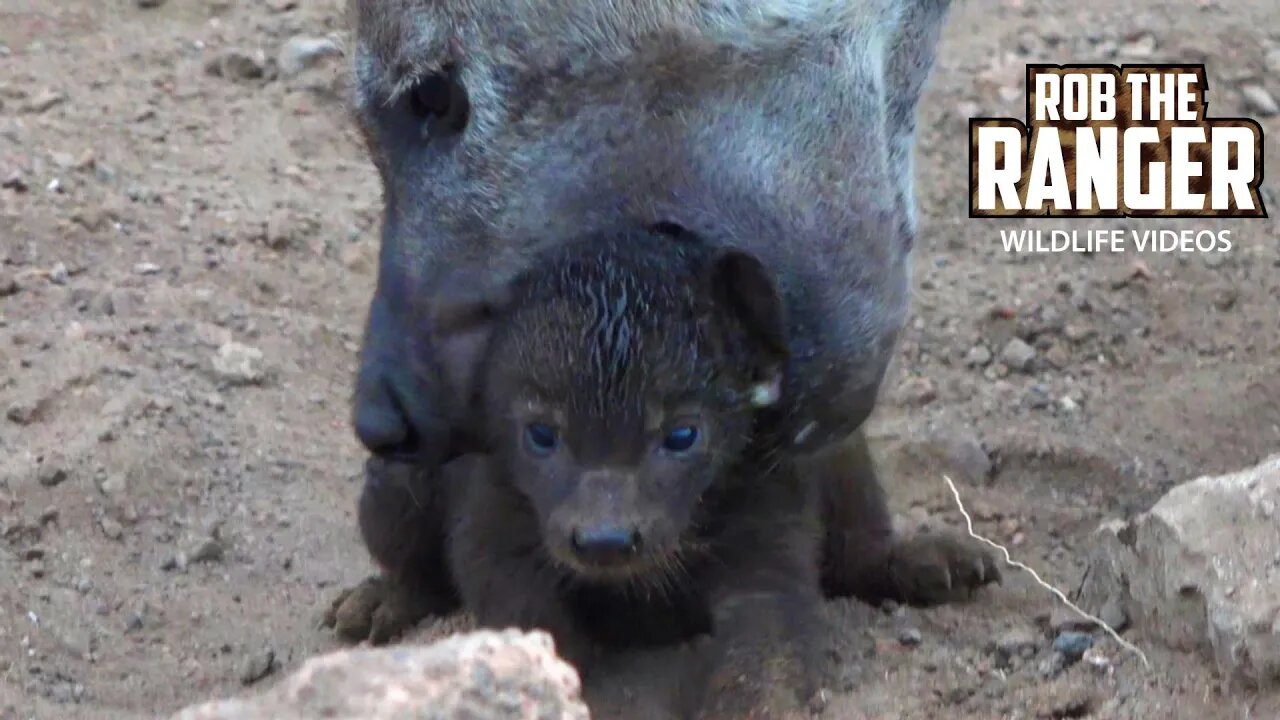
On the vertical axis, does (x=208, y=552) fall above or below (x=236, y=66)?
below

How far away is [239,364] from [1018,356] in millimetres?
2049

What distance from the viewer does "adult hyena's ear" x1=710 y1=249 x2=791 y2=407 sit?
9.54ft

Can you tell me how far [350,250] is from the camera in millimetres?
5676

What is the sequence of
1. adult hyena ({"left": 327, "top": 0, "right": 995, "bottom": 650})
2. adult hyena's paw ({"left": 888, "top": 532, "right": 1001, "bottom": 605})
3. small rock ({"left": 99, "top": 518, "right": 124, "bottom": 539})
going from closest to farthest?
1. adult hyena ({"left": 327, "top": 0, "right": 995, "bottom": 650})
2. adult hyena's paw ({"left": 888, "top": 532, "right": 1001, "bottom": 605})
3. small rock ({"left": 99, "top": 518, "right": 124, "bottom": 539})

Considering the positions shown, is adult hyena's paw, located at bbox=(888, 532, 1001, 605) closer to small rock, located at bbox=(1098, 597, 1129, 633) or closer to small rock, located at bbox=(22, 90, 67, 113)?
small rock, located at bbox=(1098, 597, 1129, 633)

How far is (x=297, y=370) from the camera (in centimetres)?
507

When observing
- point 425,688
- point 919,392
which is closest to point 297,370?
point 919,392

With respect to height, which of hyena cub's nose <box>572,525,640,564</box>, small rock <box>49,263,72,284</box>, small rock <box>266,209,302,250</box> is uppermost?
hyena cub's nose <box>572,525,640,564</box>

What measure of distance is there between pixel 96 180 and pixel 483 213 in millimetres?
3144

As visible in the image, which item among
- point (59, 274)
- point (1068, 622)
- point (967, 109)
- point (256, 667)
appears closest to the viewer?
point (1068, 622)

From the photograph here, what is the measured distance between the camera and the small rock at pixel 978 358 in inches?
206

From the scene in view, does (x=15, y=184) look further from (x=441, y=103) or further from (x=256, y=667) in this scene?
(x=441, y=103)

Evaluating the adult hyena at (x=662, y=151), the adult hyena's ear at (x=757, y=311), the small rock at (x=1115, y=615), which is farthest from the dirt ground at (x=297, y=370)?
the adult hyena at (x=662, y=151)

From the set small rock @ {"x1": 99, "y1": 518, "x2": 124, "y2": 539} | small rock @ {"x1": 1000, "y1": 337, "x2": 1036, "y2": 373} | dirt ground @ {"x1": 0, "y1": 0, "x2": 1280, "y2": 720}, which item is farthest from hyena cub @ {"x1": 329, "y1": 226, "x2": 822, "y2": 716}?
small rock @ {"x1": 1000, "y1": 337, "x2": 1036, "y2": 373}
